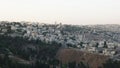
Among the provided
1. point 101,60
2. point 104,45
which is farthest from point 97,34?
point 101,60

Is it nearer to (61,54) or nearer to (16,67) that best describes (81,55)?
(61,54)

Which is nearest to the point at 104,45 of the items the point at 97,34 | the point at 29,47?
the point at 29,47

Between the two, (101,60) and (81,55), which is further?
(81,55)

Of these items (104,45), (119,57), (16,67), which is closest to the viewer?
(16,67)

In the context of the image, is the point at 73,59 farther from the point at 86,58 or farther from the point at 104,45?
the point at 104,45

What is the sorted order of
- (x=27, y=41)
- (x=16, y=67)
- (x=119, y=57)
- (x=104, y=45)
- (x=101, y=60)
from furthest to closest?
(x=104, y=45)
(x=27, y=41)
(x=119, y=57)
(x=101, y=60)
(x=16, y=67)

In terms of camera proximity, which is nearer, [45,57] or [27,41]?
[45,57]

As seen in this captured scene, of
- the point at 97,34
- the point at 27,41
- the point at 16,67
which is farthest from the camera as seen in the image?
the point at 97,34

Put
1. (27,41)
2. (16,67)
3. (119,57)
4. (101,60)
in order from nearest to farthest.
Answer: (16,67), (101,60), (119,57), (27,41)
